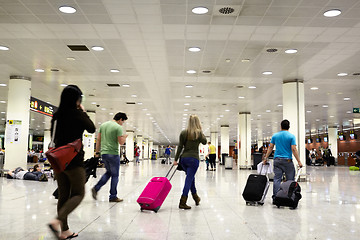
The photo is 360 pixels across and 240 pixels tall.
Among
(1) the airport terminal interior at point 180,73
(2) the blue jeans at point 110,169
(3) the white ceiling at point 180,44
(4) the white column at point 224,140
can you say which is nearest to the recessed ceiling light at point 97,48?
(1) the airport terminal interior at point 180,73

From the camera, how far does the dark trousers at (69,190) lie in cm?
333

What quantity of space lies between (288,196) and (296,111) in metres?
8.63

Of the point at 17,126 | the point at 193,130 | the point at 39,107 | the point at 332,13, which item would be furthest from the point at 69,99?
the point at 39,107

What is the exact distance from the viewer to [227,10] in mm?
7516

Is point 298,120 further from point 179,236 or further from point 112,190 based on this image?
point 179,236

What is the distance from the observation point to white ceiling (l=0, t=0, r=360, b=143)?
7555mm

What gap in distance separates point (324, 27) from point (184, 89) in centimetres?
903

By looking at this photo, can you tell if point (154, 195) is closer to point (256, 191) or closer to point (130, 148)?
point (256, 191)

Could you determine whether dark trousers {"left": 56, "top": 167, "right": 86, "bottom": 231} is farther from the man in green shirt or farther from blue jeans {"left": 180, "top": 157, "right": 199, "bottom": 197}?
the man in green shirt

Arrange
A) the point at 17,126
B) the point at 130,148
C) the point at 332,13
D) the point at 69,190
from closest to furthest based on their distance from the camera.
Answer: the point at 69,190 < the point at 332,13 < the point at 17,126 < the point at 130,148

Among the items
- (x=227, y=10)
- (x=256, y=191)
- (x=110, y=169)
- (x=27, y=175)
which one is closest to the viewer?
(x=110, y=169)

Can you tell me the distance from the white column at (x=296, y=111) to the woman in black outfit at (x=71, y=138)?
478 inches

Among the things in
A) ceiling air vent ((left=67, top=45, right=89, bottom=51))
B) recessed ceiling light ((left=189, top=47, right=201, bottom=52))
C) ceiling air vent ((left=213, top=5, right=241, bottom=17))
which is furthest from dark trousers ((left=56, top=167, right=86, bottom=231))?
ceiling air vent ((left=67, top=45, right=89, bottom=51))

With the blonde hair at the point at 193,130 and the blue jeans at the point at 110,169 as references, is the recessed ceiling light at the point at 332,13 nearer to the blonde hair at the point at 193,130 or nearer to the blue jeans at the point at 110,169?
the blonde hair at the point at 193,130
